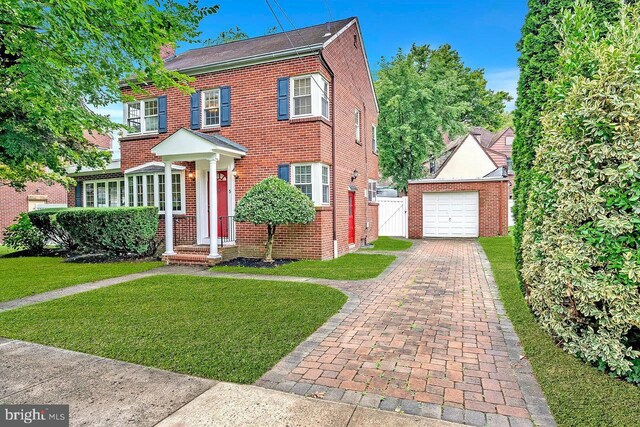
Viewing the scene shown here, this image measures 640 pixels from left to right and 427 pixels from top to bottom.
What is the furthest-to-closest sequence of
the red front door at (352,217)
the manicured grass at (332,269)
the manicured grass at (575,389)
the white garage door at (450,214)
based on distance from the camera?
1. the white garage door at (450,214)
2. the red front door at (352,217)
3. the manicured grass at (332,269)
4. the manicured grass at (575,389)

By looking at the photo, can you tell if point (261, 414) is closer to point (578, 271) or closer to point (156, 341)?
point (156, 341)

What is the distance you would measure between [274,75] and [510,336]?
9.17 metres

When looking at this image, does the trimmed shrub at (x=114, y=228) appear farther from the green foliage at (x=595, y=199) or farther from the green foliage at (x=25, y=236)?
the green foliage at (x=595, y=199)

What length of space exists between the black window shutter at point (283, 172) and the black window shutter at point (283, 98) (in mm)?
1409

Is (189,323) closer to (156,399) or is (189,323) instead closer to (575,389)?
(156,399)

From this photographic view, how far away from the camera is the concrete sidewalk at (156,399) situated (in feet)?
8.82

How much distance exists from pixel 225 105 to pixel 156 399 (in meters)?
9.83

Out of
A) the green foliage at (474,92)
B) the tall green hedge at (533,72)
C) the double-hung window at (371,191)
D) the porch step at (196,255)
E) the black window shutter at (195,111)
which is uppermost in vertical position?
the green foliage at (474,92)

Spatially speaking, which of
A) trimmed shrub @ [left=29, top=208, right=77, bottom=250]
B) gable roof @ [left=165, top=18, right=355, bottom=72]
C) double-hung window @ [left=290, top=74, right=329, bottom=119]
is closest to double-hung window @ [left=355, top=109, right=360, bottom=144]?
gable roof @ [left=165, top=18, right=355, bottom=72]

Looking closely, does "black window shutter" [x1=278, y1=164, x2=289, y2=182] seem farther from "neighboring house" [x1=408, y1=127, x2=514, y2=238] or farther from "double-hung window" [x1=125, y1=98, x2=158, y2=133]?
"neighboring house" [x1=408, y1=127, x2=514, y2=238]

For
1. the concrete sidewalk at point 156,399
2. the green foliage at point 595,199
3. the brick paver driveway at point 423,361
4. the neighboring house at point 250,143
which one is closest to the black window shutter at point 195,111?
the neighboring house at point 250,143

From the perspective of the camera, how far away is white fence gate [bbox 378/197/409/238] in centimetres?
1811

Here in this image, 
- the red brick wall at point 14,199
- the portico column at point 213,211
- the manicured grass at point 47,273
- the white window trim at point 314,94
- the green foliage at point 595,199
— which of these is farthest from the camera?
the red brick wall at point 14,199

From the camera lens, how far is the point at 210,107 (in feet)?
38.3
